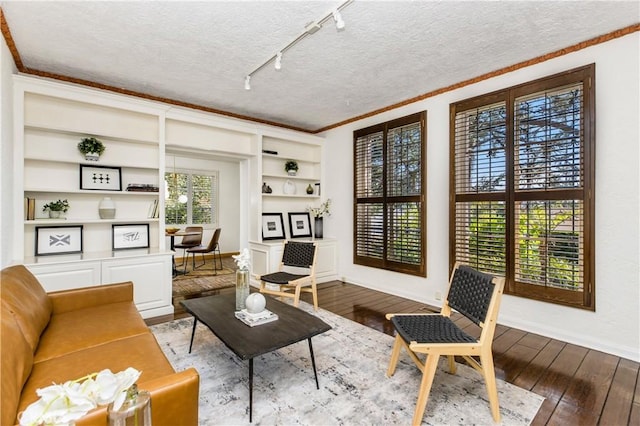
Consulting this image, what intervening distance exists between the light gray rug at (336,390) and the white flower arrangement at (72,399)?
124 cm

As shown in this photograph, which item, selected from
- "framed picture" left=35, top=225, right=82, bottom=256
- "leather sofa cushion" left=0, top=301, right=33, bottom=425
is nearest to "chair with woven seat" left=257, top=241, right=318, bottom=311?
"framed picture" left=35, top=225, right=82, bottom=256

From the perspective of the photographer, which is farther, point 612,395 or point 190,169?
point 190,169

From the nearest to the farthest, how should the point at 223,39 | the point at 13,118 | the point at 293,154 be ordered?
the point at 223,39 → the point at 13,118 → the point at 293,154

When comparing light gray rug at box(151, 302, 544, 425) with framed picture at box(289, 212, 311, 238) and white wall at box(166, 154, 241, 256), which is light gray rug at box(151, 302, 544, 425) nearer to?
framed picture at box(289, 212, 311, 238)

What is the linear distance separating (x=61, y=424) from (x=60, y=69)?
3.92 m

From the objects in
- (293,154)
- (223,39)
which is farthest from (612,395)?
(293,154)

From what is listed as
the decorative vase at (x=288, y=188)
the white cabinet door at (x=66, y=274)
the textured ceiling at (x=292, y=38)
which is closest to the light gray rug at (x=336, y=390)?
the white cabinet door at (x=66, y=274)

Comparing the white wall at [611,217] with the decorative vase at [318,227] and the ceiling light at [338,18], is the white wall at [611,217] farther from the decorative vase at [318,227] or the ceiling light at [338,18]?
the decorative vase at [318,227]

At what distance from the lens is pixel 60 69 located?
3.24 metres

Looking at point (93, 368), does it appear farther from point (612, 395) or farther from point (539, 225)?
point (539, 225)

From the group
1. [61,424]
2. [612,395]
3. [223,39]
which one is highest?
[223,39]

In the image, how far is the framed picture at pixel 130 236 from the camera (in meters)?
3.72

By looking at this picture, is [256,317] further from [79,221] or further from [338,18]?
[79,221]

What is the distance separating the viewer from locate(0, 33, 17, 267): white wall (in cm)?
A: 245
